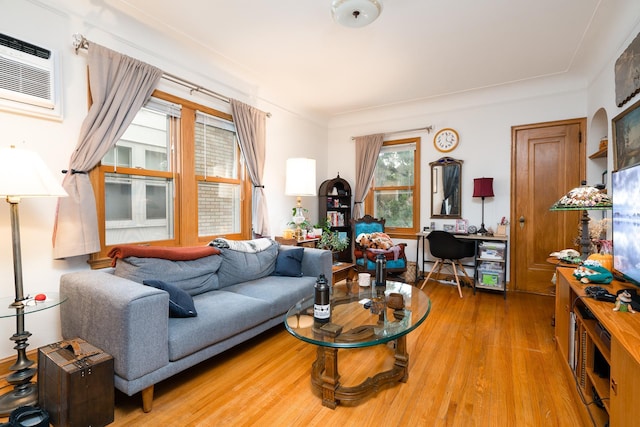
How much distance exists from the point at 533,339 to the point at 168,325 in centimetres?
287

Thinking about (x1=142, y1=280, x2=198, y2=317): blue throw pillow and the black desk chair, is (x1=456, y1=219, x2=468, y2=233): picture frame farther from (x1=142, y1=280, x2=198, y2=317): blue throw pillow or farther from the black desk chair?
(x1=142, y1=280, x2=198, y2=317): blue throw pillow

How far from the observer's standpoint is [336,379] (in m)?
1.73

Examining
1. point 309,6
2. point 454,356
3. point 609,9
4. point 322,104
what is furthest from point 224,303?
point 609,9

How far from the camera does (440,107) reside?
14.9 ft

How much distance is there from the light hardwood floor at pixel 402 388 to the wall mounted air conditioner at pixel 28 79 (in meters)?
2.00

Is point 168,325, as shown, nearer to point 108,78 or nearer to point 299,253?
point 299,253

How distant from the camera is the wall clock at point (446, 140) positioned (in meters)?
4.46

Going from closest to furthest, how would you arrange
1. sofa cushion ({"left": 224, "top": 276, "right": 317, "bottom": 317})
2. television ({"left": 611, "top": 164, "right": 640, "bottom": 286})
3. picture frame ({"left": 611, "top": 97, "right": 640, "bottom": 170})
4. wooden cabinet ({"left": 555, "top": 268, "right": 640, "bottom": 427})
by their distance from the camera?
wooden cabinet ({"left": 555, "top": 268, "right": 640, "bottom": 427}) < television ({"left": 611, "top": 164, "right": 640, "bottom": 286}) < picture frame ({"left": 611, "top": 97, "right": 640, "bottom": 170}) < sofa cushion ({"left": 224, "top": 276, "right": 317, "bottom": 317})

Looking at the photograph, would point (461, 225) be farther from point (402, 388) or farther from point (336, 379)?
point (336, 379)

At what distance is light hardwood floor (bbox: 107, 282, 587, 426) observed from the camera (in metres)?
1.63

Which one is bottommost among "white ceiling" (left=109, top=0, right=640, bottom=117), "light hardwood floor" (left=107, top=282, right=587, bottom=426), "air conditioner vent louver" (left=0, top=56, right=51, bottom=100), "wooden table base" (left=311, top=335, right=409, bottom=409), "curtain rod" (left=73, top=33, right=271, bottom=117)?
"light hardwood floor" (left=107, top=282, right=587, bottom=426)

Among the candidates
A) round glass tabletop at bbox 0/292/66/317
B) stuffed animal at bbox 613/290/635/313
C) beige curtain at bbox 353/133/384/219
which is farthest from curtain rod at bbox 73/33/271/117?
stuffed animal at bbox 613/290/635/313

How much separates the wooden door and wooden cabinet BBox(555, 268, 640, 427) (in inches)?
70.7

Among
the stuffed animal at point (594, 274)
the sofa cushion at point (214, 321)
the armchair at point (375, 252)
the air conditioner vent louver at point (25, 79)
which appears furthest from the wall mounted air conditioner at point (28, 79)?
the stuffed animal at point (594, 274)
